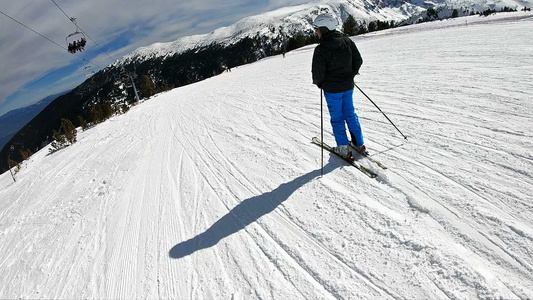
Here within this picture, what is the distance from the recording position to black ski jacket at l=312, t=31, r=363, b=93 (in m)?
3.67

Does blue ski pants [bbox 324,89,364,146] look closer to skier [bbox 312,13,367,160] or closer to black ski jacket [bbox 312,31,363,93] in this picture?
skier [bbox 312,13,367,160]

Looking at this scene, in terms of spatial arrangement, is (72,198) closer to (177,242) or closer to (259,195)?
(177,242)

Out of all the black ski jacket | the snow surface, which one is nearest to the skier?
the black ski jacket

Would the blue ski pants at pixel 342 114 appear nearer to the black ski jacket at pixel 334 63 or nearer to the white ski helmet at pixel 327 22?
the black ski jacket at pixel 334 63

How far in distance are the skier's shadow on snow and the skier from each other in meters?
0.73

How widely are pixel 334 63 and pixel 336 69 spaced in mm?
88

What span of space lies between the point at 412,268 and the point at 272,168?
265cm

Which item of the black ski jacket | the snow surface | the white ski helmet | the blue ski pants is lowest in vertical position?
the snow surface

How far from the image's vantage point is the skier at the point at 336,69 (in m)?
3.67

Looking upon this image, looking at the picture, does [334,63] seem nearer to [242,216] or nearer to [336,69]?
[336,69]

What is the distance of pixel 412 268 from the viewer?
230 cm

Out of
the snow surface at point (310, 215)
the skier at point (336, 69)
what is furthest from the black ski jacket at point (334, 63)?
the snow surface at point (310, 215)

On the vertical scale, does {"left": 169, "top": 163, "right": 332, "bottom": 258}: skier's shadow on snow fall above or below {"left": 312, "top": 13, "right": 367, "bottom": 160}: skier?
below

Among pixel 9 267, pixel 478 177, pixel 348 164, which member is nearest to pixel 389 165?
pixel 348 164
